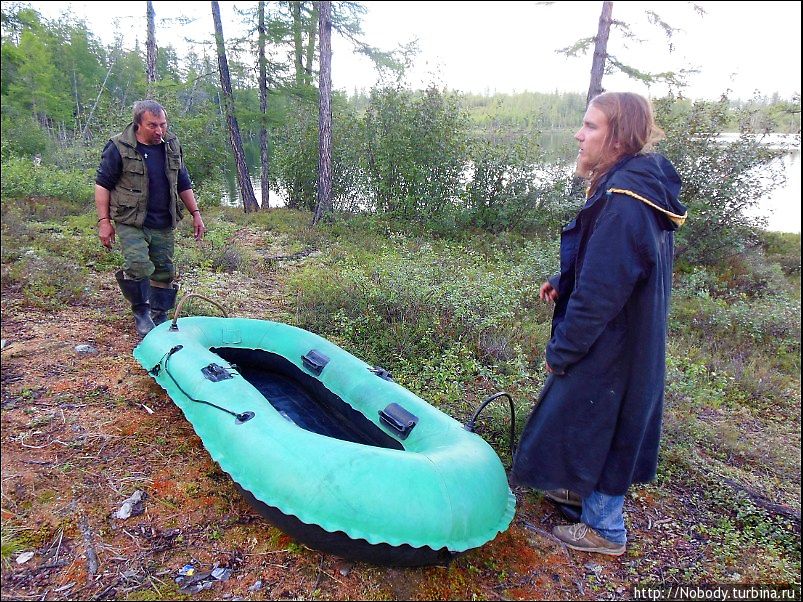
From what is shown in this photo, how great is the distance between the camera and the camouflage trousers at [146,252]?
3.90 meters

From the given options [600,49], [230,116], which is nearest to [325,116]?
[230,116]

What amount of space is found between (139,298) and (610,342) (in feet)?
12.3

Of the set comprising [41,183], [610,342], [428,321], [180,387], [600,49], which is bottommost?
[428,321]

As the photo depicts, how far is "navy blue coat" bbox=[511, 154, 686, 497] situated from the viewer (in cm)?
189

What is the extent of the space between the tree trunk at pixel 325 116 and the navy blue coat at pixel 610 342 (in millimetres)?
8257

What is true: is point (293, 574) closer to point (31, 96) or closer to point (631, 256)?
point (631, 256)

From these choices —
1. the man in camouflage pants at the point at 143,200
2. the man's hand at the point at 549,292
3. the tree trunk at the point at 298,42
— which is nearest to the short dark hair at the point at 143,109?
the man in camouflage pants at the point at 143,200

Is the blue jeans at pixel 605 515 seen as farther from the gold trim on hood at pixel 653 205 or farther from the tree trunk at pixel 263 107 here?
the tree trunk at pixel 263 107

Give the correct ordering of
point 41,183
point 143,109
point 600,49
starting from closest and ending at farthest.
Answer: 1. point 143,109
2. point 41,183
3. point 600,49

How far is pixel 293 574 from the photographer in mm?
2188

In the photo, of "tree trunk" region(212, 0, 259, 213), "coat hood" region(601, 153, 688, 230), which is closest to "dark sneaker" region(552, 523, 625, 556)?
"coat hood" region(601, 153, 688, 230)

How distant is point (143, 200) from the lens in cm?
383

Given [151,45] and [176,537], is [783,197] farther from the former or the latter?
[176,537]

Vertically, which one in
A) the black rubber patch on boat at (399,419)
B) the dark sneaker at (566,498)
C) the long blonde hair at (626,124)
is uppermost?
the long blonde hair at (626,124)
